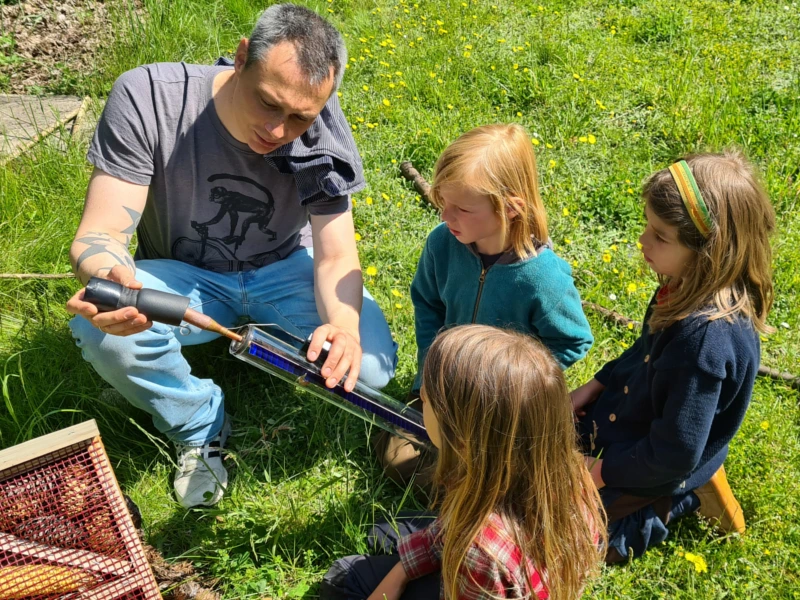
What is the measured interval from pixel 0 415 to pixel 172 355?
778 millimetres

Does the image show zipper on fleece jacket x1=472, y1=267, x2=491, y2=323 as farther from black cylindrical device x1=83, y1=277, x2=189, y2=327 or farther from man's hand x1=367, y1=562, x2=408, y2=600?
black cylindrical device x1=83, y1=277, x2=189, y2=327

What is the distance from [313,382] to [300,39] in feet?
3.50

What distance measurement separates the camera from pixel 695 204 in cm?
190

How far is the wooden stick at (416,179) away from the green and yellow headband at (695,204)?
77.6 inches

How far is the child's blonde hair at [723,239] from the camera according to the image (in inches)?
75.0

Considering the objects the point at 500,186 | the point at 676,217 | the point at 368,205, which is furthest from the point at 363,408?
the point at 368,205

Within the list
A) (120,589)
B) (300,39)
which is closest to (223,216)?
(300,39)

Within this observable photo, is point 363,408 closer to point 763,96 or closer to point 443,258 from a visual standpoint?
point 443,258

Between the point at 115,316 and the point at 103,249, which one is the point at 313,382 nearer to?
the point at 115,316

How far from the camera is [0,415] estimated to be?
2.60 metres

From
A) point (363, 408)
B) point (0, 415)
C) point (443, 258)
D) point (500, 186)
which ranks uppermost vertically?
point (500, 186)

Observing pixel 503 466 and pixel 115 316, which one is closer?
pixel 503 466

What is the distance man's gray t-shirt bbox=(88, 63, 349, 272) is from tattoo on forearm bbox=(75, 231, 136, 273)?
23cm

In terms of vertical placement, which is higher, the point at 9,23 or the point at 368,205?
the point at 9,23
